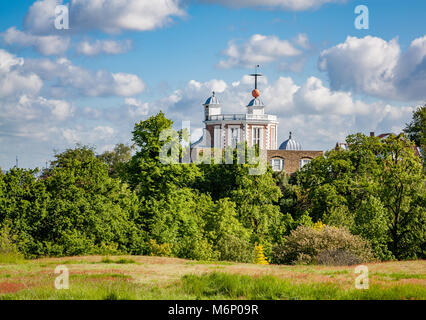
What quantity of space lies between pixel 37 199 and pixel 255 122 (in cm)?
6888

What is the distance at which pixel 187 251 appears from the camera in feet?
138

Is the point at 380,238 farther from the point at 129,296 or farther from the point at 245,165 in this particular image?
the point at 129,296

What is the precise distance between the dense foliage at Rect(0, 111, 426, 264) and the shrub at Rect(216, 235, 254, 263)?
0.30 feet

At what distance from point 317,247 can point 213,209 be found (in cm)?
1689

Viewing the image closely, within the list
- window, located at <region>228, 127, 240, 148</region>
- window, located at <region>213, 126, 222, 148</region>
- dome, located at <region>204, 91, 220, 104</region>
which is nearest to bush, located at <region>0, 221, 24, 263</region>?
window, located at <region>228, 127, 240, 148</region>

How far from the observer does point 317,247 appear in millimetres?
35969

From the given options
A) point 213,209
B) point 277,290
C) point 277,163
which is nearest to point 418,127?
point 277,163

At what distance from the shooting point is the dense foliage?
40062 mm

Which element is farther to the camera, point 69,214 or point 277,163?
point 277,163

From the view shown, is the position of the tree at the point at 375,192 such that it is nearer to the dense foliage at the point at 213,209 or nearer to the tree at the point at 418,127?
the dense foliage at the point at 213,209

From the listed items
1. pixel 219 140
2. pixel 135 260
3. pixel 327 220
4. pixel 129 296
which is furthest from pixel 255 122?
pixel 129 296

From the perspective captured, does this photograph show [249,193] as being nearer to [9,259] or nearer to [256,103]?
[9,259]

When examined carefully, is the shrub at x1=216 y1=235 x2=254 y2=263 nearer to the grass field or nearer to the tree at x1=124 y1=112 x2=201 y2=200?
the tree at x1=124 y1=112 x2=201 y2=200

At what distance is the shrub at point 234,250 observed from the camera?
41625 mm
